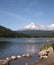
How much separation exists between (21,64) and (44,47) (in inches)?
538

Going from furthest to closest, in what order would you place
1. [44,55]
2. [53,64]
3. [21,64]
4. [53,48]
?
[53,48] < [44,55] < [21,64] < [53,64]

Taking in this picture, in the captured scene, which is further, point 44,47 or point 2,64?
point 44,47

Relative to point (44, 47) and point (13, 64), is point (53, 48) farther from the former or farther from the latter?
point (13, 64)

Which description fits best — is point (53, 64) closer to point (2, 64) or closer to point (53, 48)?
point (2, 64)

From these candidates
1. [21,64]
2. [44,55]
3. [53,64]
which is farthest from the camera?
[44,55]

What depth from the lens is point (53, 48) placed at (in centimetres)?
3416

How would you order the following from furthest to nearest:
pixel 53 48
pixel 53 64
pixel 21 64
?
pixel 53 48, pixel 21 64, pixel 53 64

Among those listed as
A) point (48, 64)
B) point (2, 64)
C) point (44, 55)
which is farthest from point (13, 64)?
point (44, 55)

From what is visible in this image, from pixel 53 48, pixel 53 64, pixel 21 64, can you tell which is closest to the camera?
pixel 53 64

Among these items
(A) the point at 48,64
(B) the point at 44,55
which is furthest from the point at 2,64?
(B) the point at 44,55

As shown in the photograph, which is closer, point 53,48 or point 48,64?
point 48,64

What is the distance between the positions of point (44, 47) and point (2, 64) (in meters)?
16.2

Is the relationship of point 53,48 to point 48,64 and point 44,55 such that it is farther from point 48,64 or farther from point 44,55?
point 48,64

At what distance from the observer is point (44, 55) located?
29125 mm
